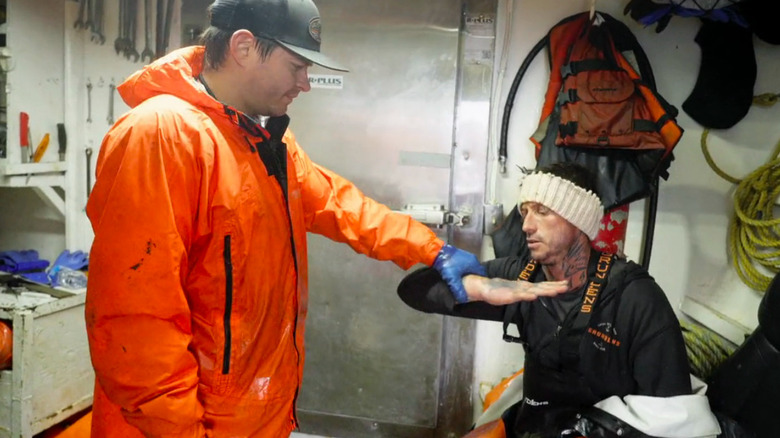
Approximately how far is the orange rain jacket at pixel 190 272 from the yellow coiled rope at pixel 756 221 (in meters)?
1.76

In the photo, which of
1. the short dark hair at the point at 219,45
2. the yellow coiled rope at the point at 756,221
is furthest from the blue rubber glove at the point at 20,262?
the yellow coiled rope at the point at 756,221

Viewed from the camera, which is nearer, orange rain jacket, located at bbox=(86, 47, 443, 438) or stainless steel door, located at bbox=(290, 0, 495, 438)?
orange rain jacket, located at bbox=(86, 47, 443, 438)

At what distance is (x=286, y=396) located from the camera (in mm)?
1454

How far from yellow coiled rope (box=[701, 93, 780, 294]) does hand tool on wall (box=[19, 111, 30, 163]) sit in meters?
2.81

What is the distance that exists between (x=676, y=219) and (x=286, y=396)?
1796mm

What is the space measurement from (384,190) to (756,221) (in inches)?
58.5

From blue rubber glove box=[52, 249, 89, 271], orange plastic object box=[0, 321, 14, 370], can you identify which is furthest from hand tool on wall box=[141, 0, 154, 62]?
orange plastic object box=[0, 321, 14, 370]

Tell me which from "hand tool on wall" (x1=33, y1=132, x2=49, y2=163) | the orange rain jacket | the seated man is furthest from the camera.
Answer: "hand tool on wall" (x1=33, y1=132, x2=49, y2=163)

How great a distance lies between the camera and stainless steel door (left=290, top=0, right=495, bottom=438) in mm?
2414

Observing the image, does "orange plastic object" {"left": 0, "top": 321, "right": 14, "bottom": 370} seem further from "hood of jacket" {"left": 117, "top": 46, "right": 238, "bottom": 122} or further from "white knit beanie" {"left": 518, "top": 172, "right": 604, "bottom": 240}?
"white knit beanie" {"left": 518, "top": 172, "right": 604, "bottom": 240}

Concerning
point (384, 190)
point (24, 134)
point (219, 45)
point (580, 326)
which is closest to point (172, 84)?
point (219, 45)

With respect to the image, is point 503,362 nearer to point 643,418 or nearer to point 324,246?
point 324,246

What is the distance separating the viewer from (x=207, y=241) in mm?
1227

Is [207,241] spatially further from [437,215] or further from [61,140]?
[61,140]
